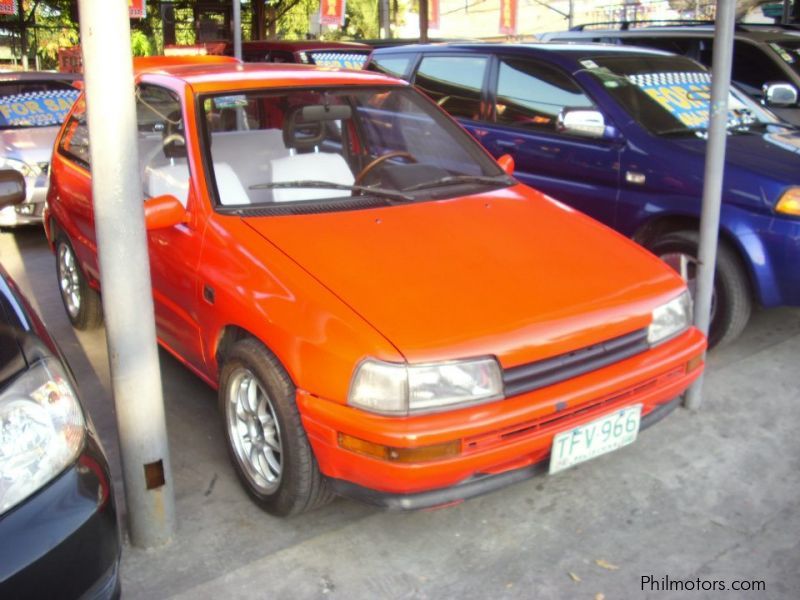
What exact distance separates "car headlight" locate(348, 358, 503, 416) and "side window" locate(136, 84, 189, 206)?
137 centimetres

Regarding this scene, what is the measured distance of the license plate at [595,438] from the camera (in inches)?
104

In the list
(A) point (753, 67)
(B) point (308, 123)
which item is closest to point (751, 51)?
(A) point (753, 67)

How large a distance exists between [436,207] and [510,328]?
3.17ft

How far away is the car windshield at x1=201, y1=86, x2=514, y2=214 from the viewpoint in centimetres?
342

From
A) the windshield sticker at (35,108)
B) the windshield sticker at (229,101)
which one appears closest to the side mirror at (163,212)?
the windshield sticker at (229,101)

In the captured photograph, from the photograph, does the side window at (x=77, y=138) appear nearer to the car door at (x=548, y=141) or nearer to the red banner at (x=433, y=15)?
the car door at (x=548, y=141)

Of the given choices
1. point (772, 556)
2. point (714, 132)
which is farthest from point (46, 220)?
point (772, 556)

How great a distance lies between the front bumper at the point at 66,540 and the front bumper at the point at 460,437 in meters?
0.70

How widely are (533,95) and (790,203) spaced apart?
1.82m

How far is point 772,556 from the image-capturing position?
2766 mm

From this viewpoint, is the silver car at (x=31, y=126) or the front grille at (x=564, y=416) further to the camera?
the silver car at (x=31, y=126)

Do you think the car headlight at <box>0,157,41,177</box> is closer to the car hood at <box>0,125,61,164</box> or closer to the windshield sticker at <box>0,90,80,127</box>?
the car hood at <box>0,125,61,164</box>

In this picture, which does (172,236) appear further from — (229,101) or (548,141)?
(548,141)

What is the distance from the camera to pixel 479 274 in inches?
113
